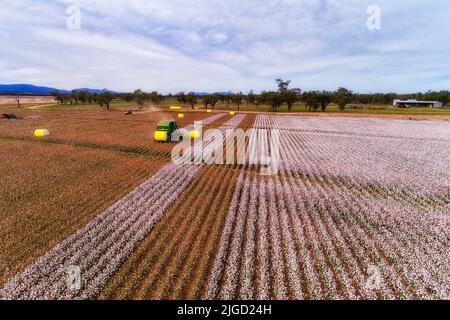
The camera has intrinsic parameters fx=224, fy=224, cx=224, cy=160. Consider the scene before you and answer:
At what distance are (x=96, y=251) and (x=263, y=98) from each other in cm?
9292

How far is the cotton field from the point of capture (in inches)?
289

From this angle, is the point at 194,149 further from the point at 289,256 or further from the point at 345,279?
the point at 345,279

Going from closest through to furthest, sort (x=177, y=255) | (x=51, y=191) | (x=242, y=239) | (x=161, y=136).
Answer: (x=177, y=255), (x=242, y=239), (x=51, y=191), (x=161, y=136)

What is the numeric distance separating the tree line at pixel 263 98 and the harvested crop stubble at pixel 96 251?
82.6 metres

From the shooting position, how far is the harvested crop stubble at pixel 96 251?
7.03 metres

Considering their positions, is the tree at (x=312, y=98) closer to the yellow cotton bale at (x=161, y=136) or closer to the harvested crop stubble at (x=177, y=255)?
the yellow cotton bale at (x=161, y=136)

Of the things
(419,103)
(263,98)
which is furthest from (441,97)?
(263,98)

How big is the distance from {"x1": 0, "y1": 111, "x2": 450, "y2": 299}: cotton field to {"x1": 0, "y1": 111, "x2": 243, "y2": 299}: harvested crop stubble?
0.14 ft

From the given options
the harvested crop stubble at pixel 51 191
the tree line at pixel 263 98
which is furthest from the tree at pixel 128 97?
the harvested crop stubble at pixel 51 191

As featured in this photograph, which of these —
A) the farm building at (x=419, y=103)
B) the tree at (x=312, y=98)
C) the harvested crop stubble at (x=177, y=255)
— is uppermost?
the farm building at (x=419, y=103)

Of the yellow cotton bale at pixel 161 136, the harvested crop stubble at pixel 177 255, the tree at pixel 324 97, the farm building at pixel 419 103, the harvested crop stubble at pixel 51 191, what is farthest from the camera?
the farm building at pixel 419 103

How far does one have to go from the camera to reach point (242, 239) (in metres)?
9.77

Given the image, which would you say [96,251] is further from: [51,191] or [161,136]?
[161,136]

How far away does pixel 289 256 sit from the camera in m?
8.75
